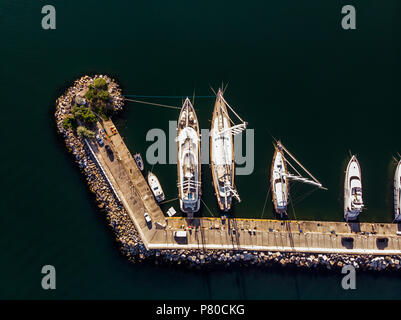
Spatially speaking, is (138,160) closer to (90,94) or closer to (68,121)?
(68,121)

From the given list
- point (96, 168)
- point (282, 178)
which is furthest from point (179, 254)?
point (282, 178)

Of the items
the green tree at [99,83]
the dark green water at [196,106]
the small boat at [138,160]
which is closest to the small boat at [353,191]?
the dark green water at [196,106]

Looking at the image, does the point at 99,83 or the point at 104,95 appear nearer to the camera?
the point at 104,95

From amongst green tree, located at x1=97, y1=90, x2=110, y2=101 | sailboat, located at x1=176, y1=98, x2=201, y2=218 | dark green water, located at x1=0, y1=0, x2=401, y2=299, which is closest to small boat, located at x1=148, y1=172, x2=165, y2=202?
dark green water, located at x1=0, y1=0, x2=401, y2=299

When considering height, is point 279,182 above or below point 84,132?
below

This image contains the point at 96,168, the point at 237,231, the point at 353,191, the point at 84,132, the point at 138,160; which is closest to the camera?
the point at 84,132

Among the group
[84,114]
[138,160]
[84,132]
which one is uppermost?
[84,114]
